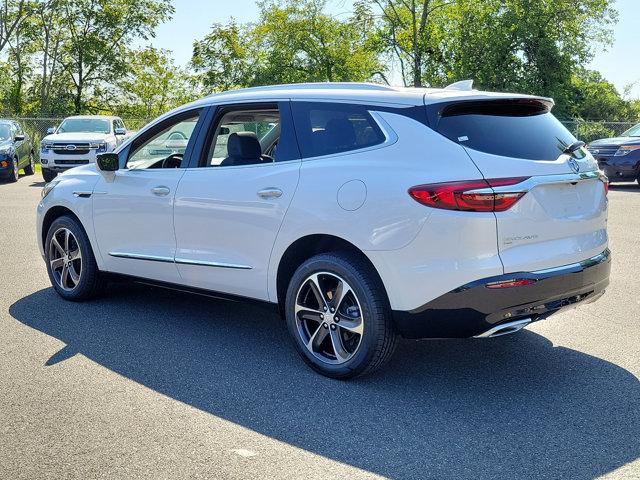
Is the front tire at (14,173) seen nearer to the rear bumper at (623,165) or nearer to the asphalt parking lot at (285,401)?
the rear bumper at (623,165)

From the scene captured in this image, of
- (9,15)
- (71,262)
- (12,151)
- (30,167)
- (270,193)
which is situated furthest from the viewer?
(9,15)

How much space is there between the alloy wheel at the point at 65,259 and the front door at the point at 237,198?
146 cm

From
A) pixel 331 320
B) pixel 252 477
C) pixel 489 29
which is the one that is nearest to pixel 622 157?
pixel 331 320

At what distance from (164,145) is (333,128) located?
6.24 ft

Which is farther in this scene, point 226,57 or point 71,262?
point 226,57

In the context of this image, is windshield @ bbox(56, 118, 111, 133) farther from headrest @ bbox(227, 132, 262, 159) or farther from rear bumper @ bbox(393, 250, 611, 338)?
rear bumper @ bbox(393, 250, 611, 338)

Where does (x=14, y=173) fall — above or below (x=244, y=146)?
below

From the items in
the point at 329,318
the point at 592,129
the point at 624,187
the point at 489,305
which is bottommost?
the point at 624,187

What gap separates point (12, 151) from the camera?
21078 mm

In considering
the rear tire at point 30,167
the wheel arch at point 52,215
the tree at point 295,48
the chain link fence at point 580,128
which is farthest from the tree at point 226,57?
the wheel arch at point 52,215

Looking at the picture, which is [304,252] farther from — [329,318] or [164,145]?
[164,145]

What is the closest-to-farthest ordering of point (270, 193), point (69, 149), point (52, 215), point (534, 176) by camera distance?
1. point (534, 176)
2. point (270, 193)
3. point (52, 215)
4. point (69, 149)

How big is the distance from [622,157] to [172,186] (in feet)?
51.7

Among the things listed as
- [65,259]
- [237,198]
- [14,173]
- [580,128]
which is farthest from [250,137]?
[580,128]
